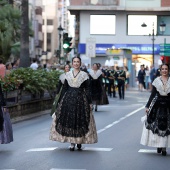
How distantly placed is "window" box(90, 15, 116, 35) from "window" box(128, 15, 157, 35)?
1.55 m

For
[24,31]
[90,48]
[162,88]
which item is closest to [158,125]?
[162,88]

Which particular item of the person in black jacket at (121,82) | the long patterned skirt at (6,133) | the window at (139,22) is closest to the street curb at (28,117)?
the long patterned skirt at (6,133)

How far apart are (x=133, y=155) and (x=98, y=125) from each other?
22.1 feet

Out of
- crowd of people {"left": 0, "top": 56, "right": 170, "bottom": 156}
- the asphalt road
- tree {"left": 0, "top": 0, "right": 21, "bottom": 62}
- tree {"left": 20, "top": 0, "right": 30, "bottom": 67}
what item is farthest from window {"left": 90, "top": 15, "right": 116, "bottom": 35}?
crowd of people {"left": 0, "top": 56, "right": 170, "bottom": 156}

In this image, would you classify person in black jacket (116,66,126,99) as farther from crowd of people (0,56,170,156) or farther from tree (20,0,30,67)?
crowd of people (0,56,170,156)

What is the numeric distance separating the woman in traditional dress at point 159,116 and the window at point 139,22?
149ft

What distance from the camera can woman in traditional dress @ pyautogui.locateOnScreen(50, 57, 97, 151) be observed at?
12.7 metres

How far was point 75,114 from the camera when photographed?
1280 cm

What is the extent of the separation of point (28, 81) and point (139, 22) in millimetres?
36936

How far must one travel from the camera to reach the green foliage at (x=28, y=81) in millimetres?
19955

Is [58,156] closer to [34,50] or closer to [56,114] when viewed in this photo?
[56,114]

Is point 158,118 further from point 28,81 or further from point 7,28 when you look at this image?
point 7,28

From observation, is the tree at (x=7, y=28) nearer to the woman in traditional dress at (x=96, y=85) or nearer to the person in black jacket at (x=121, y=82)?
the person in black jacket at (x=121, y=82)

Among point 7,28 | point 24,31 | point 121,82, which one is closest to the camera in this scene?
point 24,31
